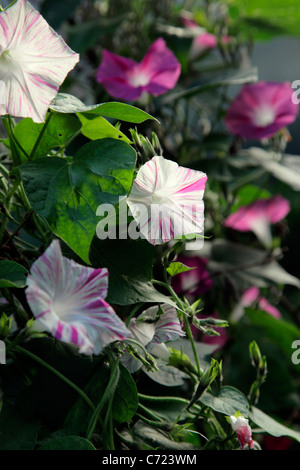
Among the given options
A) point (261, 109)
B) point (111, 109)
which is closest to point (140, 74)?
point (261, 109)

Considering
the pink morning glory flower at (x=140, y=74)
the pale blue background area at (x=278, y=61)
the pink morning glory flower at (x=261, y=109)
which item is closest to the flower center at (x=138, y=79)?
the pink morning glory flower at (x=140, y=74)

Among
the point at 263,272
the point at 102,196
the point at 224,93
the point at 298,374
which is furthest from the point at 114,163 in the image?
the point at 298,374

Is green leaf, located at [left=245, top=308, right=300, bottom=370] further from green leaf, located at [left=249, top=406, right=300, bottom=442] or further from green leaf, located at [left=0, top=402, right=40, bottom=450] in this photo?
green leaf, located at [left=0, top=402, right=40, bottom=450]

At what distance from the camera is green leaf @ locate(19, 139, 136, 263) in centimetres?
29

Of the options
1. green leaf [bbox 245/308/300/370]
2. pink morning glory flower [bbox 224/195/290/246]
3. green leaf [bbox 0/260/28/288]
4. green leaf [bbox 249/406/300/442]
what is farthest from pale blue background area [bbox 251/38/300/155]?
green leaf [bbox 0/260/28/288]

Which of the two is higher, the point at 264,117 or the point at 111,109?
the point at 111,109

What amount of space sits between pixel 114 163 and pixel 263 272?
41 cm

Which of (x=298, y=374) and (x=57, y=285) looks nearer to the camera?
(x=57, y=285)

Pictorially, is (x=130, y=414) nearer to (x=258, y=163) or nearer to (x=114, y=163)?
(x=114, y=163)

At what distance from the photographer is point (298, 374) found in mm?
836

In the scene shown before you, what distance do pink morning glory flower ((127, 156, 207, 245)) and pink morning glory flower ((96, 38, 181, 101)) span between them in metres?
0.26

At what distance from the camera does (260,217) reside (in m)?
0.73

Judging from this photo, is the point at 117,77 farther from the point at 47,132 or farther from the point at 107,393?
the point at 107,393

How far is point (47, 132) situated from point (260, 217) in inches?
16.8
